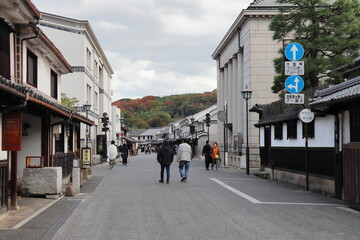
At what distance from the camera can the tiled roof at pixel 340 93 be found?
35.5 ft

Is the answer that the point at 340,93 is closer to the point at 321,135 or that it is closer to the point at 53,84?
the point at 321,135

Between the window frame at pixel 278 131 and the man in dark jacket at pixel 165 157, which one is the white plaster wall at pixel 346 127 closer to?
the window frame at pixel 278 131

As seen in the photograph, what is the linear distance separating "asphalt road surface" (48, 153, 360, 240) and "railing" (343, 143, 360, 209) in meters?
0.33

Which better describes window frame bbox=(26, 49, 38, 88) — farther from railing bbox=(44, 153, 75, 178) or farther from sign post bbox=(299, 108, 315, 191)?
sign post bbox=(299, 108, 315, 191)

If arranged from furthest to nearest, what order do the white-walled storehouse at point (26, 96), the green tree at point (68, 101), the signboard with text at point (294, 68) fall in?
the green tree at point (68, 101) → the signboard with text at point (294, 68) → the white-walled storehouse at point (26, 96)

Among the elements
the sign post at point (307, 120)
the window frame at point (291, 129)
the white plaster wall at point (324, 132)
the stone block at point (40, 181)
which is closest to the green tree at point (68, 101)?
the window frame at point (291, 129)

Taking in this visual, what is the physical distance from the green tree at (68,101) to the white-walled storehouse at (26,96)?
539 inches

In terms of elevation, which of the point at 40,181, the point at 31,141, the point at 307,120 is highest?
the point at 307,120

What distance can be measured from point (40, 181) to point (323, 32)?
15035 mm

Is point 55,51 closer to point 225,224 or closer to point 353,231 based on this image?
point 225,224

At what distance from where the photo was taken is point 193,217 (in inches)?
358

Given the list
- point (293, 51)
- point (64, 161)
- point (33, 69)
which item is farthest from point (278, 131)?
point (33, 69)

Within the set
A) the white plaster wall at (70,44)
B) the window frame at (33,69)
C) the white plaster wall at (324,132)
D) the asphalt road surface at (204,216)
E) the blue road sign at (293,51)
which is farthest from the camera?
the white plaster wall at (70,44)

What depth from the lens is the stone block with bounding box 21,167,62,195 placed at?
12.4 meters
